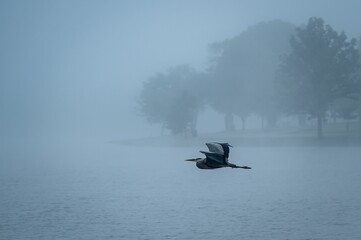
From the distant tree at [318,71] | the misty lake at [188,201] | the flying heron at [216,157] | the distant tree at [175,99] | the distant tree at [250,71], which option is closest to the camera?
the flying heron at [216,157]

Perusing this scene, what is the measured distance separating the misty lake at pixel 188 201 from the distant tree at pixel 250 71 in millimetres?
41181

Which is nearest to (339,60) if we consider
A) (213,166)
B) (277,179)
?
(277,179)

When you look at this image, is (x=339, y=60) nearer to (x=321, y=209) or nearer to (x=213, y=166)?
(x=321, y=209)

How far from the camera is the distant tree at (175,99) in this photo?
13112 centimetres

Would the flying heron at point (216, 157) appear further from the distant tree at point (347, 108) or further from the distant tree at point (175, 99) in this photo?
the distant tree at point (175, 99)

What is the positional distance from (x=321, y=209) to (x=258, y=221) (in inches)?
253

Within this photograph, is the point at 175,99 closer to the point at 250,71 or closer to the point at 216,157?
the point at 250,71

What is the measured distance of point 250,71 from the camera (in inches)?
5231

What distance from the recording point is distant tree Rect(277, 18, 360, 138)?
109000 millimetres

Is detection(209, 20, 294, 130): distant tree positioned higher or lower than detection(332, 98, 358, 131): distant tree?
higher

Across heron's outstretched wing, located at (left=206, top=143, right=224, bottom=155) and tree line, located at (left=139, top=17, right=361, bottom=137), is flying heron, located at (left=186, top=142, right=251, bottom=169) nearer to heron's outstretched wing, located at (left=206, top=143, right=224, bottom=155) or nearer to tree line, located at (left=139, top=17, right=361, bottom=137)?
heron's outstretched wing, located at (left=206, top=143, right=224, bottom=155)

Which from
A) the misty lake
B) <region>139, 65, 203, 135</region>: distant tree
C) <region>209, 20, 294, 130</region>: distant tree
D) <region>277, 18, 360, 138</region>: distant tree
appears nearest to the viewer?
the misty lake

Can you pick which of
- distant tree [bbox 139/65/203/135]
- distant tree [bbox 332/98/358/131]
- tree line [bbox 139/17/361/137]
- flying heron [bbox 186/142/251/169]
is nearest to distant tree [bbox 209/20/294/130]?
tree line [bbox 139/17/361/137]

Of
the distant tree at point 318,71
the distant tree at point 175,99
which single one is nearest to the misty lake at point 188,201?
the distant tree at point 318,71
